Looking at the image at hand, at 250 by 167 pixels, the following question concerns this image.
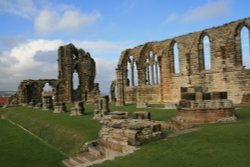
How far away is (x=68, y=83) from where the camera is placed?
38.8 metres

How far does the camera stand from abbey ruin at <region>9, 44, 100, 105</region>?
38.2 m

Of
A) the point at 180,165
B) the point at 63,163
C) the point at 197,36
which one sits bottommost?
the point at 63,163

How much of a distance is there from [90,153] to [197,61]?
15.4 meters

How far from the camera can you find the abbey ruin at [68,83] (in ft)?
125

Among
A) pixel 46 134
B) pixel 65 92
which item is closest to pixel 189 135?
pixel 46 134

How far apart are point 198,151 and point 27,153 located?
6820 millimetres

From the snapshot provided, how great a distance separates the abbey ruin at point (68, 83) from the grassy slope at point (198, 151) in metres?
30.7

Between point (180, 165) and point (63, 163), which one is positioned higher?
point (180, 165)

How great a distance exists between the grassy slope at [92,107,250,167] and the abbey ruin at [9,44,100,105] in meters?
30.7

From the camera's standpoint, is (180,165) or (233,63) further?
(233,63)

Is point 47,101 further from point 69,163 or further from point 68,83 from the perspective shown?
point 69,163

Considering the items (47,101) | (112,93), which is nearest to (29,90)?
(47,101)

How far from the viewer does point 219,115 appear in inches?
385

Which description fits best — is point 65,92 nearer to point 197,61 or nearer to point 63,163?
point 197,61
